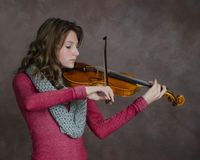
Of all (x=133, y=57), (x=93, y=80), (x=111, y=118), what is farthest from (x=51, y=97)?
(x=133, y=57)

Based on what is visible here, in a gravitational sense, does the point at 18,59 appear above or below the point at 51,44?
below

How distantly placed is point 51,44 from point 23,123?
4.96ft

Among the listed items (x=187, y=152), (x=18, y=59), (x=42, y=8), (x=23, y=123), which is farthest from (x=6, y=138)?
(x=187, y=152)

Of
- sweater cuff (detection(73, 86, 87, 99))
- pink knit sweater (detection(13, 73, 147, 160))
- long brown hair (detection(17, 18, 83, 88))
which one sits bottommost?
pink knit sweater (detection(13, 73, 147, 160))

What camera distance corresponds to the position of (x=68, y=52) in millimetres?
2170

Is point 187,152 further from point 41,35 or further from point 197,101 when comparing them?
point 41,35

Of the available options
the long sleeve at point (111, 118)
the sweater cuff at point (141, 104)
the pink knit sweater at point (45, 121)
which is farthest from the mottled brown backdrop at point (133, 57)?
the pink knit sweater at point (45, 121)

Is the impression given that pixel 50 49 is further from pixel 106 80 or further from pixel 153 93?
pixel 153 93

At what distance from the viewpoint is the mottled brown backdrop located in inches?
138

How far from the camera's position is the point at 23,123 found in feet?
11.7

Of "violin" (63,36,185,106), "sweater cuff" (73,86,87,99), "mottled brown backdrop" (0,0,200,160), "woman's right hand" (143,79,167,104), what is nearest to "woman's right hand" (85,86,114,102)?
"sweater cuff" (73,86,87,99)

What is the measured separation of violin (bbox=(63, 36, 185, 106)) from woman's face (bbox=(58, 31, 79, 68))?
69mm

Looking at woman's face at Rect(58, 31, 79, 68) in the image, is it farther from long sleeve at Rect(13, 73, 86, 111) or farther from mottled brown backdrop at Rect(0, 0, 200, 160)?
mottled brown backdrop at Rect(0, 0, 200, 160)

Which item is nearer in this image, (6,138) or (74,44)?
(74,44)
